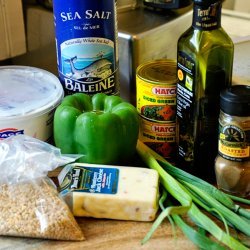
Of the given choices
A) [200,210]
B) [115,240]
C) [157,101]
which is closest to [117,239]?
[115,240]

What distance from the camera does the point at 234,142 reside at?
716 mm

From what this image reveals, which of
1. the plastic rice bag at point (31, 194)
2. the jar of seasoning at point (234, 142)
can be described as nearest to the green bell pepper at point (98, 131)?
the plastic rice bag at point (31, 194)

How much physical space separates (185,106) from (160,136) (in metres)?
0.08

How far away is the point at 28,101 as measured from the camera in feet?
2.74

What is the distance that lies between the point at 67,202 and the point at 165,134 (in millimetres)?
203

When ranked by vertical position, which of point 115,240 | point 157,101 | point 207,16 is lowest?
point 115,240

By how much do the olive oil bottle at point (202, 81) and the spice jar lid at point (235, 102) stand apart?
47 mm

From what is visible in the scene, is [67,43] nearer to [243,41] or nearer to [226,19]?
[243,41]

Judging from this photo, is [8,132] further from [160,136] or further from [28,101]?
[160,136]

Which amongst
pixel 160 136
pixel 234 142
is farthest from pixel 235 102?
pixel 160 136

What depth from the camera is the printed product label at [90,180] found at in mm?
714

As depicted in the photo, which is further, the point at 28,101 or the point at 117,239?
the point at 28,101

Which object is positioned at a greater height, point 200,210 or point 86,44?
point 86,44

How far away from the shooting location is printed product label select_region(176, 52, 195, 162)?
0.75 metres
